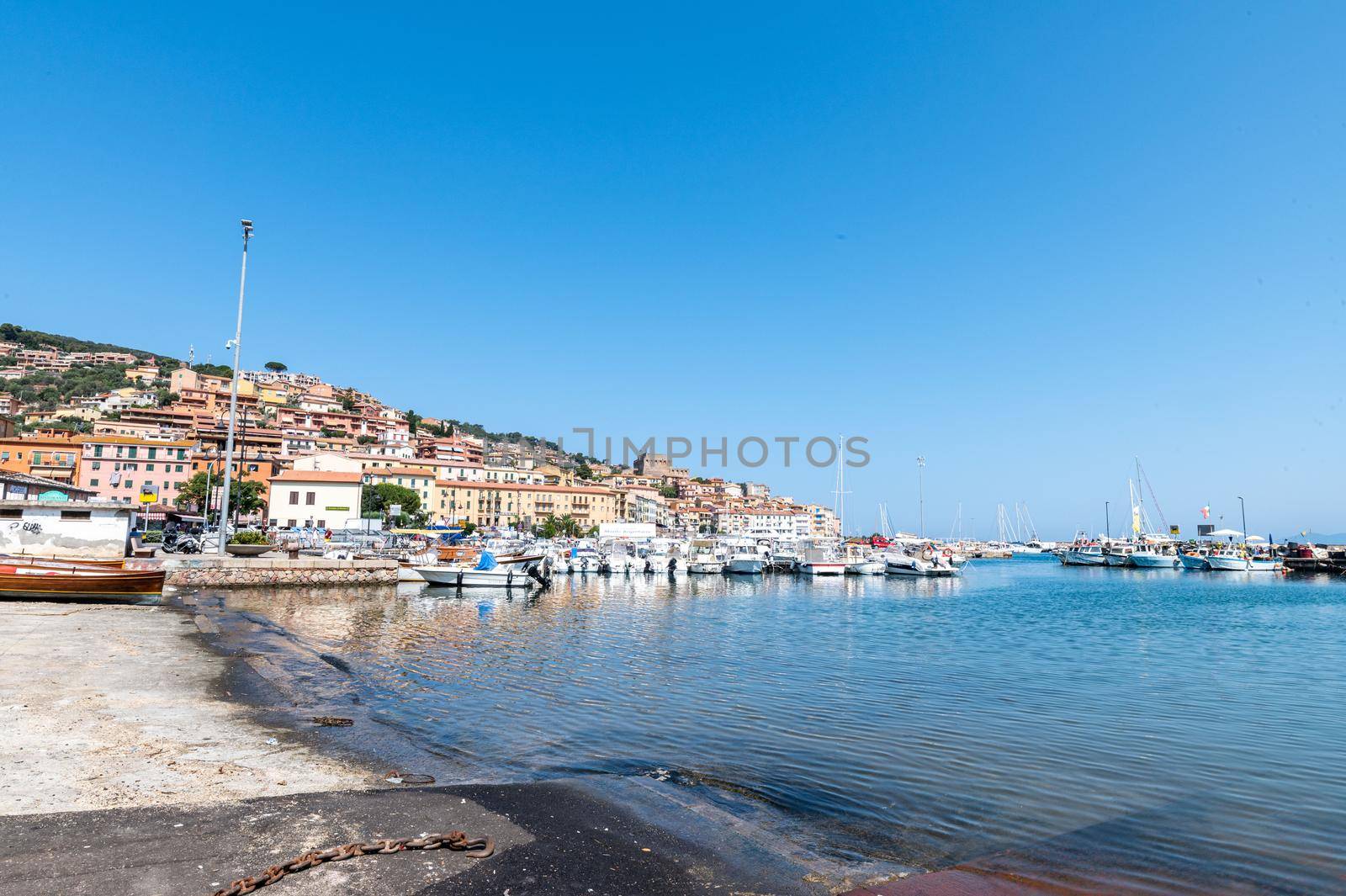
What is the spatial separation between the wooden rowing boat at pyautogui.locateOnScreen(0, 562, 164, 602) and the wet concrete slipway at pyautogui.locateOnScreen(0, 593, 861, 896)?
1299 centimetres

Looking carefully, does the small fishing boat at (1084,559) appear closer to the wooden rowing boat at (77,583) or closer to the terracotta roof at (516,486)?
the terracotta roof at (516,486)

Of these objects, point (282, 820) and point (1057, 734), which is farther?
point (1057, 734)

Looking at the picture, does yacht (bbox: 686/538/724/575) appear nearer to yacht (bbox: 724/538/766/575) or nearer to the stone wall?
yacht (bbox: 724/538/766/575)

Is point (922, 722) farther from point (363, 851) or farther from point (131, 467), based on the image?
point (131, 467)

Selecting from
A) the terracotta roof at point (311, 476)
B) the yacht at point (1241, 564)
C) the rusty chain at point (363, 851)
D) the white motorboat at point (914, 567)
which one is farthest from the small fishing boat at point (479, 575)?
the yacht at point (1241, 564)

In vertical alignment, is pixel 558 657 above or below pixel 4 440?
below

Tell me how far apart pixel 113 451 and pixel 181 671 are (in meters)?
83.7

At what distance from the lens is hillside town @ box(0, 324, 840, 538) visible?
79.9 m

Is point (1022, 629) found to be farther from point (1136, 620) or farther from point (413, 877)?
Answer: point (413, 877)

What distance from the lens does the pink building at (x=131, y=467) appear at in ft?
255

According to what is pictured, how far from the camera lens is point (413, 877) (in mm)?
4613

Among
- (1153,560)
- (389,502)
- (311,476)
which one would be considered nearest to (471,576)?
(311,476)

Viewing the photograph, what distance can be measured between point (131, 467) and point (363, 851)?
92457mm

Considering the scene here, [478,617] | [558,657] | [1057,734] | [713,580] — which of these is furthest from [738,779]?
[713,580]
